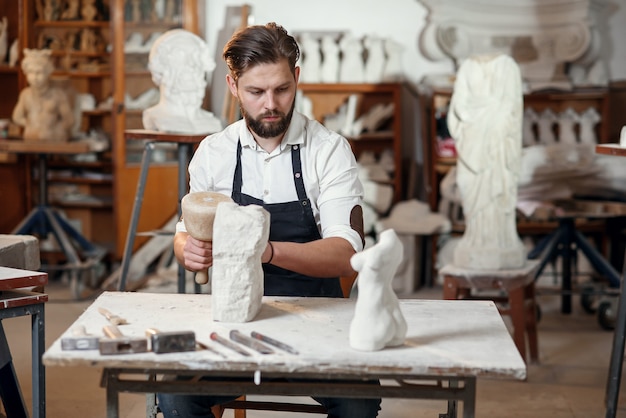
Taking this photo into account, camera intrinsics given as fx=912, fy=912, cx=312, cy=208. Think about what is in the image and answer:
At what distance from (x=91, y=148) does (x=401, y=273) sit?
2.61 meters

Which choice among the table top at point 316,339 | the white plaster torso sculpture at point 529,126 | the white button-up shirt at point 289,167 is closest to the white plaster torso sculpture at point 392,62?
the white plaster torso sculpture at point 529,126

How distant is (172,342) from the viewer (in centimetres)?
239

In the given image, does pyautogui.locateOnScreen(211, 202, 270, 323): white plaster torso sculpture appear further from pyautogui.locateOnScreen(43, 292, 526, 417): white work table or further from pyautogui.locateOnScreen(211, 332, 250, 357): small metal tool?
pyautogui.locateOnScreen(211, 332, 250, 357): small metal tool

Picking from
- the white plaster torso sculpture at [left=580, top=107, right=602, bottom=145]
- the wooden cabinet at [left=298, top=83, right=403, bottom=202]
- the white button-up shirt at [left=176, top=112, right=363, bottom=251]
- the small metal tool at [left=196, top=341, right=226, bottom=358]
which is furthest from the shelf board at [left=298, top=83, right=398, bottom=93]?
the small metal tool at [left=196, top=341, right=226, bottom=358]

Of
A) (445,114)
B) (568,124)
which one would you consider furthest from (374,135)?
(568,124)

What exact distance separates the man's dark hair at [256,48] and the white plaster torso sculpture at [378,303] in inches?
38.2

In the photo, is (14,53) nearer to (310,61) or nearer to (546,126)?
(310,61)

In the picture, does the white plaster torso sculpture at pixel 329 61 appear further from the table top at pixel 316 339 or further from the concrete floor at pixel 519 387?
the table top at pixel 316 339

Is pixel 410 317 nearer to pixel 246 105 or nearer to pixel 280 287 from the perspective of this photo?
pixel 280 287

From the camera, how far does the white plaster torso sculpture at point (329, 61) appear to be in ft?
24.2

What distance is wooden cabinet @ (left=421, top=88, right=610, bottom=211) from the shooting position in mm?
7277

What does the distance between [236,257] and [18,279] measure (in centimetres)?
111

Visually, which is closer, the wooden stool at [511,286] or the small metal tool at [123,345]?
the small metal tool at [123,345]

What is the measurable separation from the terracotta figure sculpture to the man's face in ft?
13.9
